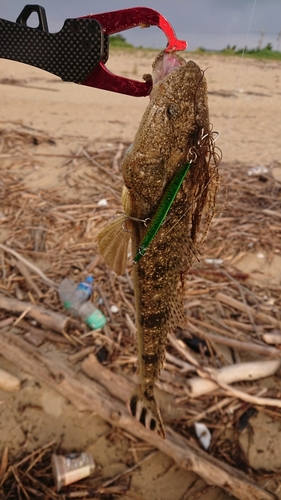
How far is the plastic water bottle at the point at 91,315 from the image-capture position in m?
4.02

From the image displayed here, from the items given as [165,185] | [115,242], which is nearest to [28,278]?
[115,242]

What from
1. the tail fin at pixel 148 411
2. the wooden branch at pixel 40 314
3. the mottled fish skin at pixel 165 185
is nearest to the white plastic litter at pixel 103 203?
the wooden branch at pixel 40 314

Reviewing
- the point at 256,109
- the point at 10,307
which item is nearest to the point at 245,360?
the point at 10,307

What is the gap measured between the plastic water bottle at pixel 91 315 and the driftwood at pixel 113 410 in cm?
61

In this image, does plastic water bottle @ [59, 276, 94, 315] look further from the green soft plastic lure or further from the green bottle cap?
the green soft plastic lure

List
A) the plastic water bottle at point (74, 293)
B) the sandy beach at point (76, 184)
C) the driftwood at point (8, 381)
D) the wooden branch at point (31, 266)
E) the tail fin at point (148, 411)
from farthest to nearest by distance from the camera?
the wooden branch at point (31, 266) < the plastic water bottle at point (74, 293) < the driftwood at point (8, 381) < the sandy beach at point (76, 184) < the tail fin at point (148, 411)

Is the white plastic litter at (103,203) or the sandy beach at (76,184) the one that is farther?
the white plastic litter at (103,203)

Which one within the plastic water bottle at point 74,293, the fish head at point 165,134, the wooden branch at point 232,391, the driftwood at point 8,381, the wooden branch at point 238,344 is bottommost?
the driftwood at point 8,381

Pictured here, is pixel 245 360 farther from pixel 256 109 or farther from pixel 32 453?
pixel 256 109

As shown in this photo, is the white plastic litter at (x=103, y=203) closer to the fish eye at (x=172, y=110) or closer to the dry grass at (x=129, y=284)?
the dry grass at (x=129, y=284)

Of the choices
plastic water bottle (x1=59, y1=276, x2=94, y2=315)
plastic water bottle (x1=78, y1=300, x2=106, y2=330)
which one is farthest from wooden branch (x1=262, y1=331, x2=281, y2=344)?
plastic water bottle (x1=59, y1=276, x2=94, y2=315)

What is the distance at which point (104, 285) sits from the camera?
15.1 ft

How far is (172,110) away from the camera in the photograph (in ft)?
4.77

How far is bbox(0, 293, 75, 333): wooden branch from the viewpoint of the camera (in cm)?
386
